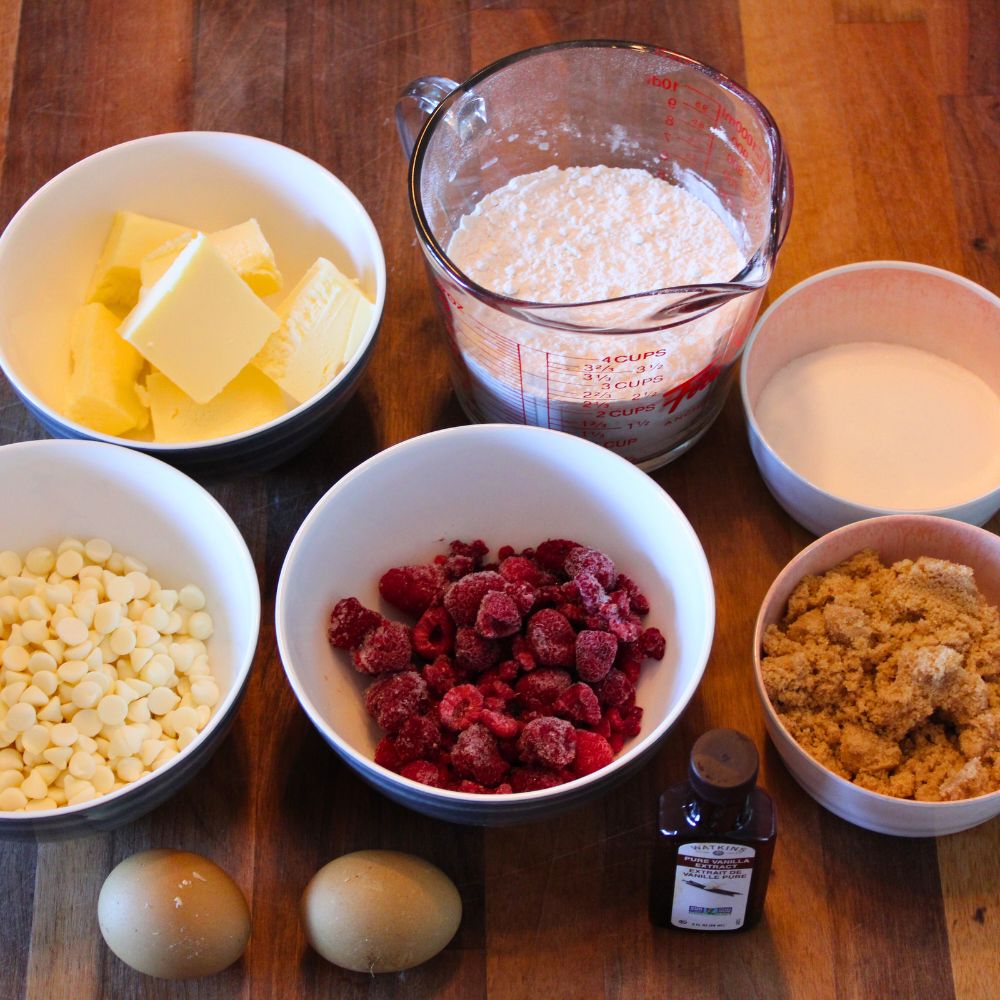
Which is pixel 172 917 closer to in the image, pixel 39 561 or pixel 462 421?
pixel 39 561

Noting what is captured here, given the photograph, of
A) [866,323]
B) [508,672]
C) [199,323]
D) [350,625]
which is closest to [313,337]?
[199,323]

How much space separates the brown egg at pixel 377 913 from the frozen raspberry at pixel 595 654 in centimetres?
25

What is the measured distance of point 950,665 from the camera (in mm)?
1168

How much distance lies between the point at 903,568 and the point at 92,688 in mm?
824

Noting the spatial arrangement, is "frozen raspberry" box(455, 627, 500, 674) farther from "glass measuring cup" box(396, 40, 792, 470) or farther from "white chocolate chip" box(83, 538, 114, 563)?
"white chocolate chip" box(83, 538, 114, 563)

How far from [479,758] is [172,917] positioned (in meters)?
0.31

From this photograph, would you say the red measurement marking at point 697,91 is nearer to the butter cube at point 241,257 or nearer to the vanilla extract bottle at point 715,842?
the butter cube at point 241,257

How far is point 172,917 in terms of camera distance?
1.11 meters

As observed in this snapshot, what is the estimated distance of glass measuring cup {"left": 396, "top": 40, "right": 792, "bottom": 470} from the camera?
1.22m

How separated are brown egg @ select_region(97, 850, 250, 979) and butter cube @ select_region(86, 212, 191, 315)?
2.21 ft

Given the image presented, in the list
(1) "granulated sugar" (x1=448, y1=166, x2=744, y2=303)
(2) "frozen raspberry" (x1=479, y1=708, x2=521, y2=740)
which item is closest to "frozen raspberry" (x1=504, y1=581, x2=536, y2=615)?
(2) "frozen raspberry" (x1=479, y1=708, x2=521, y2=740)

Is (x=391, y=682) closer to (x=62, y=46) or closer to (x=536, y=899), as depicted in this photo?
(x=536, y=899)

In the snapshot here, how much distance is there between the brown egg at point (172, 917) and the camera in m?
1.11

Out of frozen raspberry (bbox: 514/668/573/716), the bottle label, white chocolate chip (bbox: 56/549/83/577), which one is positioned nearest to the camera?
the bottle label
